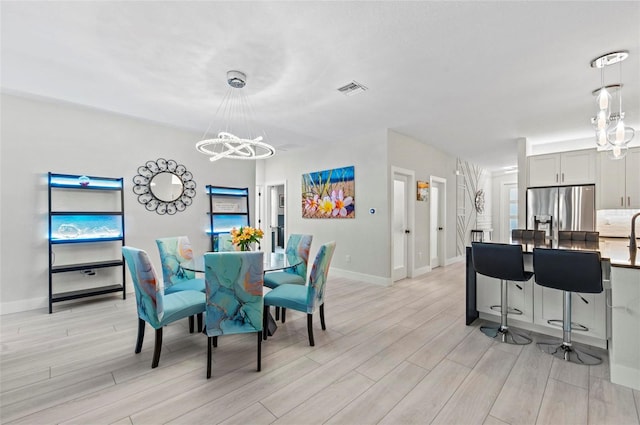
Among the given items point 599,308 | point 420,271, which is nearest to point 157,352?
point 599,308

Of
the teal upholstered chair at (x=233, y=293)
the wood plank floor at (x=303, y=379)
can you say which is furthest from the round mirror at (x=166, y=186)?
the teal upholstered chair at (x=233, y=293)

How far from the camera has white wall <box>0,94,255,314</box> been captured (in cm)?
344

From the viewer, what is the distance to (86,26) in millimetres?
2152

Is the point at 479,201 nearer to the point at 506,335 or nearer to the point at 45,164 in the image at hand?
the point at 506,335

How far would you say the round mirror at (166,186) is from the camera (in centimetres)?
447

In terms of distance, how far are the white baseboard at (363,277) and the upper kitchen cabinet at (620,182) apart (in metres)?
3.61

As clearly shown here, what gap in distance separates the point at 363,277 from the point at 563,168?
395cm

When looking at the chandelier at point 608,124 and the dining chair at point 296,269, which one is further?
the dining chair at point 296,269

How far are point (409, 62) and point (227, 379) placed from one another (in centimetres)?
314

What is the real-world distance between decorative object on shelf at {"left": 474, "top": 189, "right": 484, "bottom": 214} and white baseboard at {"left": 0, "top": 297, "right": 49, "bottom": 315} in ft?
30.4

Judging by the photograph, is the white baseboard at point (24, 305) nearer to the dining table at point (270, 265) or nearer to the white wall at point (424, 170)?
the dining table at point (270, 265)

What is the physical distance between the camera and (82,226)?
3.87 metres

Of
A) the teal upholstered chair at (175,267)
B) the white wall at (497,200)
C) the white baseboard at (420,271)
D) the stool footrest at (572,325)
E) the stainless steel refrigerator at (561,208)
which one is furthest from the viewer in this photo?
the white wall at (497,200)

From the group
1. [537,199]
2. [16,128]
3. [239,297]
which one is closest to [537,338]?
[239,297]
